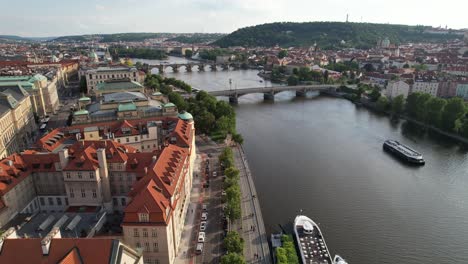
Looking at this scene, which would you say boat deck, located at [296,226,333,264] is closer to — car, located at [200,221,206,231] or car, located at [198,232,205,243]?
car, located at [198,232,205,243]

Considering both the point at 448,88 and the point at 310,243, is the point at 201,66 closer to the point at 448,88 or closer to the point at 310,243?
the point at 448,88

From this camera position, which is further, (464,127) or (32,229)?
(464,127)

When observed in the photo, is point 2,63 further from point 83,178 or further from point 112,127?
point 83,178

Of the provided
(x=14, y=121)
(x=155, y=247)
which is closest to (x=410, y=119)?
(x=155, y=247)

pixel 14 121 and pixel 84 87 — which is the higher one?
pixel 14 121

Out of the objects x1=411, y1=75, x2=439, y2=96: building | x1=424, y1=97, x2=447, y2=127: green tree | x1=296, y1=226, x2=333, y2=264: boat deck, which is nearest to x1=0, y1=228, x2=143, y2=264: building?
x1=296, y1=226, x2=333, y2=264: boat deck

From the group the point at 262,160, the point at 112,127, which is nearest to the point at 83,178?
the point at 112,127

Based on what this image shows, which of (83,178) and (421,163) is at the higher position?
(83,178)
